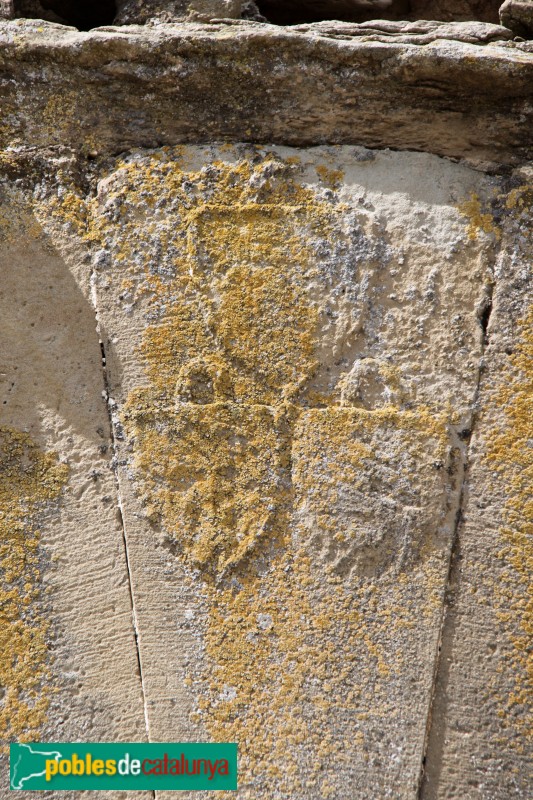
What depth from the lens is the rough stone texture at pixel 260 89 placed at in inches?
48.3

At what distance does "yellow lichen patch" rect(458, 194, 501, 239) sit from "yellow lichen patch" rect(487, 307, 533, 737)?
164 mm

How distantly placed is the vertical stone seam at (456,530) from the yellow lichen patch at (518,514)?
4cm

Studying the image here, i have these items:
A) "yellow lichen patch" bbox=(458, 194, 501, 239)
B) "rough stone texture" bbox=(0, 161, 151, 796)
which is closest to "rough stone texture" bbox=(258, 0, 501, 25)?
"yellow lichen patch" bbox=(458, 194, 501, 239)

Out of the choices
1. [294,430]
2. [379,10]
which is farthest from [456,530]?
[379,10]

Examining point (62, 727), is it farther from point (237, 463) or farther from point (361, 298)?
point (361, 298)

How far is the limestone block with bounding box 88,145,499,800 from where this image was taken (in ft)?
3.86

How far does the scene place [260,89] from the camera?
128 centimetres

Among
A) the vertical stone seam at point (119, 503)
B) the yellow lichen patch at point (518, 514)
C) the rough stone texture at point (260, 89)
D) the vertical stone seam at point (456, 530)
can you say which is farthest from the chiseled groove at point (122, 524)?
the yellow lichen patch at point (518, 514)

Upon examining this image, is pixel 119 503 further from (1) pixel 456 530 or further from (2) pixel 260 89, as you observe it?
(2) pixel 260 89

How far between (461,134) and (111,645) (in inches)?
41.8

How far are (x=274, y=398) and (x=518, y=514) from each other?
0.44 metres

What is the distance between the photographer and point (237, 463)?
125 cm

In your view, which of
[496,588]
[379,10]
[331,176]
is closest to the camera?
[496,588]

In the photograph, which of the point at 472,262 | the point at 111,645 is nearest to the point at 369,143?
the point at 472,262
